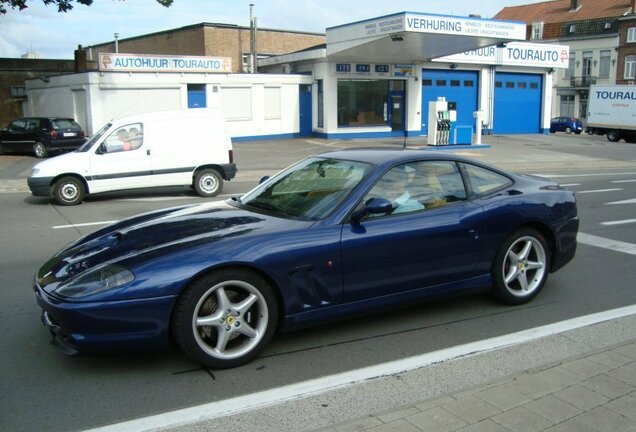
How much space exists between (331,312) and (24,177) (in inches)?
A: 580

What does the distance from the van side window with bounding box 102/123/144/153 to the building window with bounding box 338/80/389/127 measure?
58.5 ft

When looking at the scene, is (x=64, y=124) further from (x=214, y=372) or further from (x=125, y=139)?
(x=214, y=372)

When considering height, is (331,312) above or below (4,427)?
above

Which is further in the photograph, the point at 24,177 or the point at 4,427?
the point at 24,177

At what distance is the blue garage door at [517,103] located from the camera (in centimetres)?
3481

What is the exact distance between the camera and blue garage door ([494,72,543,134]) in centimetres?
3481

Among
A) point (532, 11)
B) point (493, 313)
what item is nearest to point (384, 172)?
point (493, 313)

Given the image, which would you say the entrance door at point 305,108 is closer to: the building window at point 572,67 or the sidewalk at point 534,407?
the sidewalk at point 534,407

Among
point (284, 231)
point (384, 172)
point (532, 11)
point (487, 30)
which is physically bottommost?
point (284, 231)

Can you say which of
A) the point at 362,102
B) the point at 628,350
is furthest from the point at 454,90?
the point at 628,350

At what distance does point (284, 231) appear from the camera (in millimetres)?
4195

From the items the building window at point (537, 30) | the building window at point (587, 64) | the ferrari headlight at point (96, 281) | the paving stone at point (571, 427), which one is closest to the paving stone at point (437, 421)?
the paving stone at point (571, 427)

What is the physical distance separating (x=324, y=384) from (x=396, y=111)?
2838 cm

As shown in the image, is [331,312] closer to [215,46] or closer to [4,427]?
[4,427]
